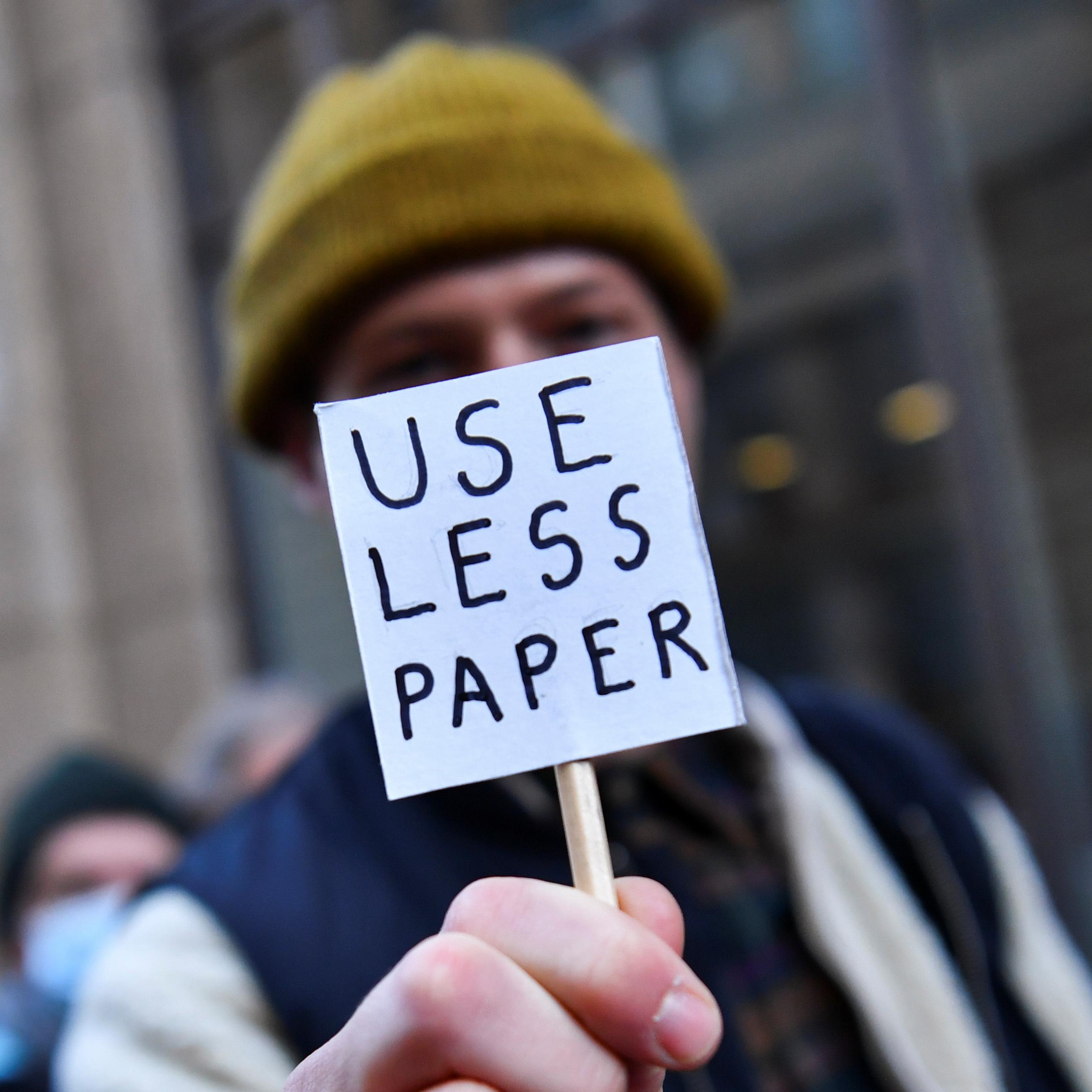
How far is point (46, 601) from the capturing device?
5.57m

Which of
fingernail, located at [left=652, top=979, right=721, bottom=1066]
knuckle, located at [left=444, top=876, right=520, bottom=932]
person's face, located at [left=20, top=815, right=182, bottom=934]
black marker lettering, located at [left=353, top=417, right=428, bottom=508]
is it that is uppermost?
black marker lettering, located at [left=353, top=417, right=428, bottom=508]

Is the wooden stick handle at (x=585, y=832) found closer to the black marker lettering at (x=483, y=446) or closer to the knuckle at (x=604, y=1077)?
the knuckle at (x=604, y=1077)

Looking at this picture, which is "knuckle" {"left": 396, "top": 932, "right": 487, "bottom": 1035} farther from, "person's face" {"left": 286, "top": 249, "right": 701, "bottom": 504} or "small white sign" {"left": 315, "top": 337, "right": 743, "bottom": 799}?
"person's face" {"left": 286, "top": 249, "right": 701, "bottom": 504}

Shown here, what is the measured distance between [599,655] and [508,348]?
1.95 feet

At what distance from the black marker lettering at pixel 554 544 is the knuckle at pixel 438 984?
24 cm

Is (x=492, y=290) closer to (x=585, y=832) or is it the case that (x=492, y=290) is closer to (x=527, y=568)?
(x=527, y=568)

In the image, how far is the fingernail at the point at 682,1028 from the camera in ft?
2.16

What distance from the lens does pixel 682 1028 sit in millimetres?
658

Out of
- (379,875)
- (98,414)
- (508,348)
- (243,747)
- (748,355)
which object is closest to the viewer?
(379,875)

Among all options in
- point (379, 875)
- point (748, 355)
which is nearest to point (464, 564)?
point (379, 875)

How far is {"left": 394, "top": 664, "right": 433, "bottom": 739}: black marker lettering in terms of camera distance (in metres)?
0.76

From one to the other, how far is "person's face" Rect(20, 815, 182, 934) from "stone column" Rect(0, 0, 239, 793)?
249 cm

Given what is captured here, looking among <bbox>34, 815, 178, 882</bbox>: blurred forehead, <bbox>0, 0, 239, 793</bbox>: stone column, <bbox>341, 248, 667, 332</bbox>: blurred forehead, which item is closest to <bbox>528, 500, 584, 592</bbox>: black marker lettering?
<bbox>341, 248, 667, 332</bbox>: blurred forehead

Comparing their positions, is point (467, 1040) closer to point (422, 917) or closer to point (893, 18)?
point (422, 917)
